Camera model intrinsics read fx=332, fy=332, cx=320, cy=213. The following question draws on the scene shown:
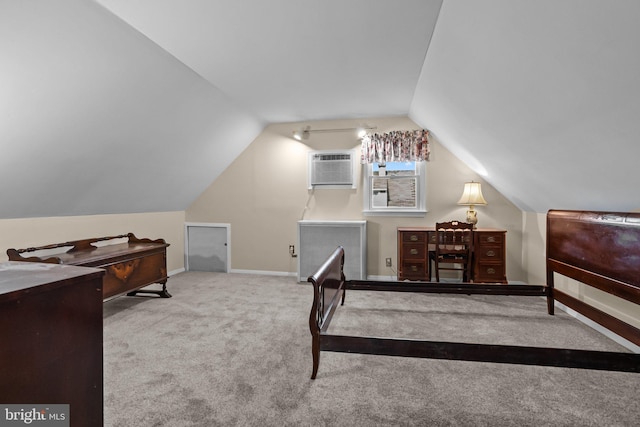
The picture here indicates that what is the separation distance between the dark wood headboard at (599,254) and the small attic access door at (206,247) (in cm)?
425

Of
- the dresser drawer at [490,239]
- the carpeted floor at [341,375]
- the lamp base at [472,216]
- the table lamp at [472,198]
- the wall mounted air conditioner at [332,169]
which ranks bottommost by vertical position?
the carpeted floor at [341,375]

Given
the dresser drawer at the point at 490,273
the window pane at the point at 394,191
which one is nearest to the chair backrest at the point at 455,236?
the dresser drawer at the point at 490,273

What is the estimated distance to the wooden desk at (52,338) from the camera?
0.98 metres

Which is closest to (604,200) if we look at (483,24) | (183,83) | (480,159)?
(480,159)

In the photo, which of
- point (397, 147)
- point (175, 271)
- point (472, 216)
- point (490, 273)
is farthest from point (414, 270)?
point (175, 271)

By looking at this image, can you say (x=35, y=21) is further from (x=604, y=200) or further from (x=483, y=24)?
(x=604, y=200)

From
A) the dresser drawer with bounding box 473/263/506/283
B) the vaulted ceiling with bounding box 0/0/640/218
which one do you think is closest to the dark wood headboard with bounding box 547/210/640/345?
the vaulted ceiling with bounding box 0/0/640/218

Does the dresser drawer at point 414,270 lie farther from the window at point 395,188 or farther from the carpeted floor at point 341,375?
the window at point 395,188

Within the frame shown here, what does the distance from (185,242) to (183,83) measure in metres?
3.07

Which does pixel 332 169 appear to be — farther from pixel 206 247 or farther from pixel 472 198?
pixel 206 247

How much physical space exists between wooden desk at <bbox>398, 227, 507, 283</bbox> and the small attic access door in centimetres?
275

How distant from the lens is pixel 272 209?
5.10 m

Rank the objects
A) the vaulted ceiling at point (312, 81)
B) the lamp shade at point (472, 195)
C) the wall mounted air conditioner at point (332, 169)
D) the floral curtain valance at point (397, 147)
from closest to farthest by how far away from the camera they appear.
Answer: the vaulted ceiling at point (312, 81)
the lamp shade at point (472, 195)
the floral curtain valance at point (397, 147)
the wall mounted air conditioner at point (332, 169)

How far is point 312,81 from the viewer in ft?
10.9
